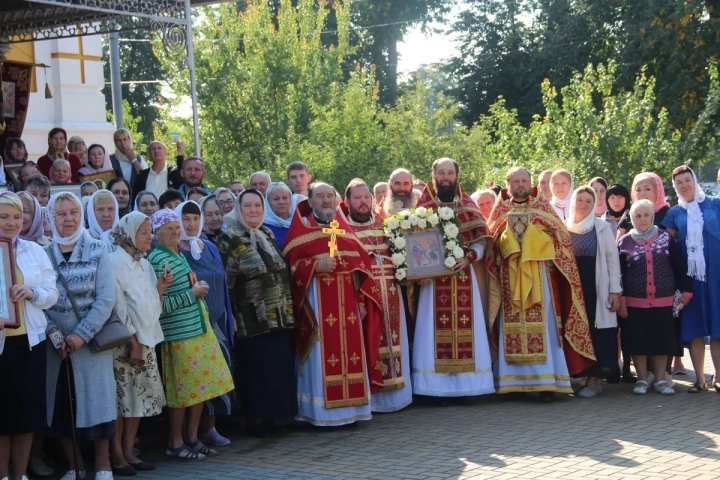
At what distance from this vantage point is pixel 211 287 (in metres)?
8.03

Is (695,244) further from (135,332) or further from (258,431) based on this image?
(135,332)

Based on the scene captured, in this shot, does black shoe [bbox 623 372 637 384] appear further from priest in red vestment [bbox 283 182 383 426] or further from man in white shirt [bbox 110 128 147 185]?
man in white shirt [bbox 110 128 147 185]

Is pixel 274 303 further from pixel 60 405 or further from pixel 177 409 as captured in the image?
pixel 60 405

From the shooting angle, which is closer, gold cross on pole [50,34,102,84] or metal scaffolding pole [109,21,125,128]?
gold cross on pole [50,34,102,84]

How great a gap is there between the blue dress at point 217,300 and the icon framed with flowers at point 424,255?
6.33 ft

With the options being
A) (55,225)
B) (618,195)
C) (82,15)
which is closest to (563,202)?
(618,195)

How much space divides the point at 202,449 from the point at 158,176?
14.0 ft

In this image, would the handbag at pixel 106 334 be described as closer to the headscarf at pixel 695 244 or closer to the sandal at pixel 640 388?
the sandal at pixel 640 388

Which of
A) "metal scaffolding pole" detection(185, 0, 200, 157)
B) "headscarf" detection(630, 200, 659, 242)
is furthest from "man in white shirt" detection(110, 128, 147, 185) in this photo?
"headscarf" detection(630, 200, 659, 242)

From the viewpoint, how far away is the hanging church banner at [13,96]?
14.1 metres

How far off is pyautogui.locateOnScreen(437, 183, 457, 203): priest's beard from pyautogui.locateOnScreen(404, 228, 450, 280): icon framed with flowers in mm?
427

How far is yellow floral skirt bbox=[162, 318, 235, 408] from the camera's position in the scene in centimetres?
768

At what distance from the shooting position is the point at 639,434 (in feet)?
26.3

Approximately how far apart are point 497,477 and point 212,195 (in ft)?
11.5
